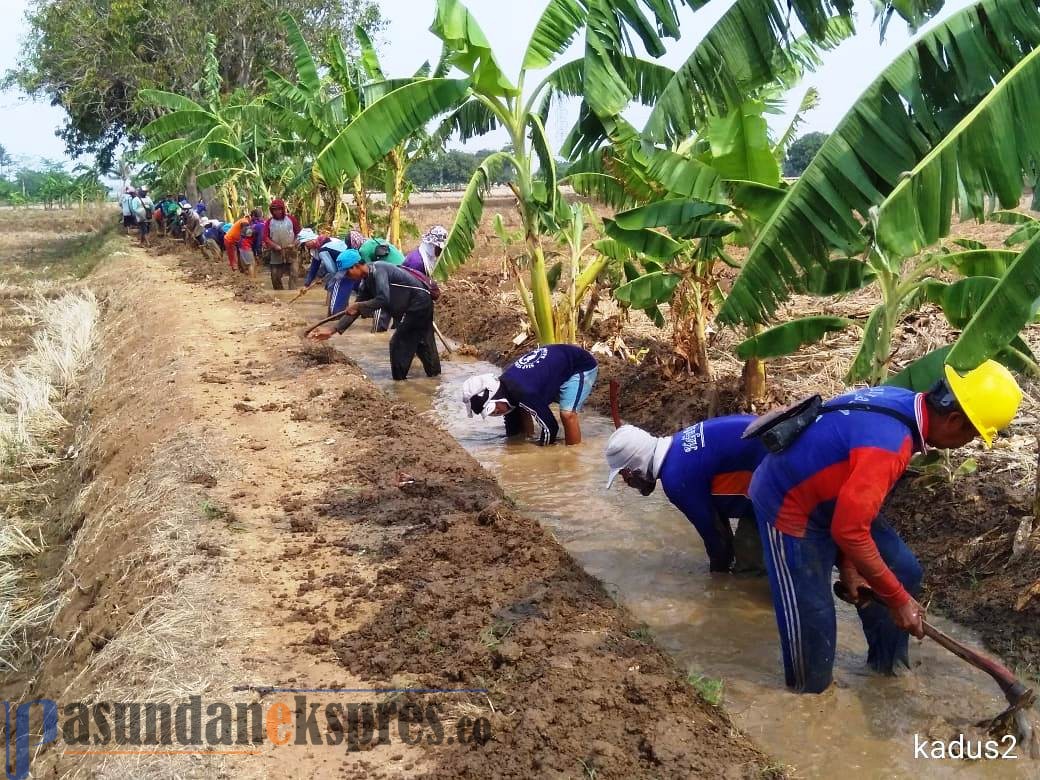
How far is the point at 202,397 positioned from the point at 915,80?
6.91 meters

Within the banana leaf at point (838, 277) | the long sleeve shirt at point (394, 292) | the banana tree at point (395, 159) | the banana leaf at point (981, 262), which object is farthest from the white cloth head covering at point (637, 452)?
the banana tree at point (395, 159)

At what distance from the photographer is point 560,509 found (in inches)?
269

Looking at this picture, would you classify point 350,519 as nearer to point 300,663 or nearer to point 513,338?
point 300,663

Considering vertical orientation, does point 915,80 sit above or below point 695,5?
below

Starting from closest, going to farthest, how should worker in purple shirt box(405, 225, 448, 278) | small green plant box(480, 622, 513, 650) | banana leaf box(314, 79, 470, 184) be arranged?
small green plant box(480, 622, 513, 650) < banana leaf box(314, 79, 470, 184) < worker in purple shirt box(405, 225, 448, 278)

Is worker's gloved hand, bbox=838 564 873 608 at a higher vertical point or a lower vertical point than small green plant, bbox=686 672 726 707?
higher

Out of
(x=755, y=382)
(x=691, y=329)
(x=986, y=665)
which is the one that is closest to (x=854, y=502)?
(x=986, y=665)

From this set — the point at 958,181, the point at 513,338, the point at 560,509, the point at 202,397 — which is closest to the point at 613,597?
the point at 560,509

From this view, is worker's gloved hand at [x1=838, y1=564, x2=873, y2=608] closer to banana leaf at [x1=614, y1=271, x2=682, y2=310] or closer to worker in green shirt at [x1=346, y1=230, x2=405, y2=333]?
banana leaf at [x1=614, y1=271, x2=682, y2=310]

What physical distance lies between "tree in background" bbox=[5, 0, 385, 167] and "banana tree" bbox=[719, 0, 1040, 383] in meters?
25.5

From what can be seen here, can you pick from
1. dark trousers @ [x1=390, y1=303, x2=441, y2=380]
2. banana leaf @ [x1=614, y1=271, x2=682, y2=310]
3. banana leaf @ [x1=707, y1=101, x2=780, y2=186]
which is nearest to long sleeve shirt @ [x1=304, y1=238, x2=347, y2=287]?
dark trousers @ [x1=390, y1=303, x2=441, y2=380]

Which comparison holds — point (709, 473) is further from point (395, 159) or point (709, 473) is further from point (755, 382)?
point (395, 159)

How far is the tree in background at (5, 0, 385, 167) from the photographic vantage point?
86.1ft

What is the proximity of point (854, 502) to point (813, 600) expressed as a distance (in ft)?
2.15
